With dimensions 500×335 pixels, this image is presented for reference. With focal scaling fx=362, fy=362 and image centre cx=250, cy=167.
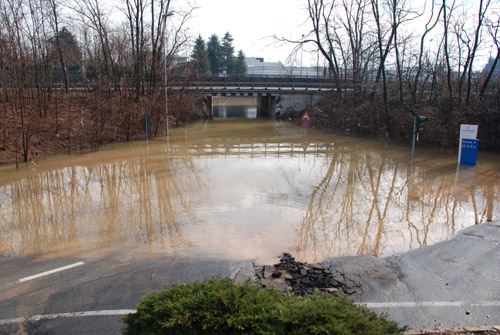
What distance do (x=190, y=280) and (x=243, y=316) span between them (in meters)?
2.99

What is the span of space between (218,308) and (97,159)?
15763 millimetres

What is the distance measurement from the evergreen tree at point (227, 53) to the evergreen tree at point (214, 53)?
38.0 inches

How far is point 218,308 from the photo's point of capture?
10.2ft

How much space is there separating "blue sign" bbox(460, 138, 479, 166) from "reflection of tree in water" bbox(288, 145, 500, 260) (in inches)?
76.0

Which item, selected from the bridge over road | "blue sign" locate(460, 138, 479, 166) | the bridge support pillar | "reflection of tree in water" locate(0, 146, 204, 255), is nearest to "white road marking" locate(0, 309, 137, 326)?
"reflection of tree in water" locate(0, 146, 204, 255)

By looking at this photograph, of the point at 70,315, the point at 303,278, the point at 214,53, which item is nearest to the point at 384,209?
the point at 303,278

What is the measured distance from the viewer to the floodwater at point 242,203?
7559mm

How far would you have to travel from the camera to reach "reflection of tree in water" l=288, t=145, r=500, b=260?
7.64 m

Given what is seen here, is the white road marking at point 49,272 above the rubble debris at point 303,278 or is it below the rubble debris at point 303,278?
below

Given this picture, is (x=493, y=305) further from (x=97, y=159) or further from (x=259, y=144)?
(x=259, y=144)

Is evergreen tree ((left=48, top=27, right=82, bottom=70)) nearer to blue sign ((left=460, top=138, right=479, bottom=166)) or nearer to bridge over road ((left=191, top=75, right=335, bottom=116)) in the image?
bridge over road ((left=191, top=75, right=335, bottom=116))

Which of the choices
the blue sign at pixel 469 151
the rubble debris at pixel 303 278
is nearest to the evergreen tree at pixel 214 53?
the blue sign at pixel 469 151

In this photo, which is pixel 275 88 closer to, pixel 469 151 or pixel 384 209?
pixel 469 151

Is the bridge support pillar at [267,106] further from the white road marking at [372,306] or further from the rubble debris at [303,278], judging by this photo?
the white road marking at [372,306]
